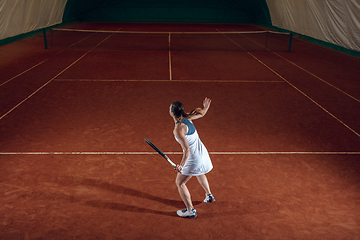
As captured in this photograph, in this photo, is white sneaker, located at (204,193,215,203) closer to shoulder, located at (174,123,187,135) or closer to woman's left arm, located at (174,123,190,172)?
woman's left arm, located at (174,123,190,172)

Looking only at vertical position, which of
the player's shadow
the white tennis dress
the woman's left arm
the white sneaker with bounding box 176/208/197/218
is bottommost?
the player's shadow

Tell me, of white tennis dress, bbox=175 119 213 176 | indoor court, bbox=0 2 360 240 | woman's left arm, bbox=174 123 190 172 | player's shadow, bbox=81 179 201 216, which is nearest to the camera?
woman's left arm, bbox=174 123 190 172

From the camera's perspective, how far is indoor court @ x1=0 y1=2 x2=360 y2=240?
3545 millimetres

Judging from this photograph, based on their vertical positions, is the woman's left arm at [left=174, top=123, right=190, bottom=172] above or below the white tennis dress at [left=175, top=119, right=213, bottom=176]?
above

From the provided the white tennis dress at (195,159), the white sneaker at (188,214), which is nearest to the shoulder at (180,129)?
the white tennis dress at (195,159)

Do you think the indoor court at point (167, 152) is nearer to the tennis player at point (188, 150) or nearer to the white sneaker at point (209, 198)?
the white sneaker at point (209, 198)

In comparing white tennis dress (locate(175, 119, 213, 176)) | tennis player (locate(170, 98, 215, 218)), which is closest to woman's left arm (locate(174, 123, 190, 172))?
tennis player (locate(170, 98, 215, 218))

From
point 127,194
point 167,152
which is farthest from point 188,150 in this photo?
point 167,152

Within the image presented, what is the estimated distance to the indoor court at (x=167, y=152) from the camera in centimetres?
354

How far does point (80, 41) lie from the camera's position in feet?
58.2

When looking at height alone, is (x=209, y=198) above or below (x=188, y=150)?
below

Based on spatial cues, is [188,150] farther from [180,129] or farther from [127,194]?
[127,194]

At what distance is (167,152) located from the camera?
526cm

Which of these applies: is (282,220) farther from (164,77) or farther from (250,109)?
(164,77)
